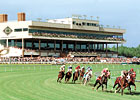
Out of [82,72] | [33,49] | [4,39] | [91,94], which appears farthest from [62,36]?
[91,94]

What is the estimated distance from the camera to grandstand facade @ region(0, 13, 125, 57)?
232ft

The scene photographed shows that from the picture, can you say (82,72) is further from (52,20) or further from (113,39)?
(113,39)

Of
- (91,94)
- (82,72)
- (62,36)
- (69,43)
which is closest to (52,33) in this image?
(62,36)

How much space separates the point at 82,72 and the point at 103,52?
57768 millimetres

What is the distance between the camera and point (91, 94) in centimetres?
1902

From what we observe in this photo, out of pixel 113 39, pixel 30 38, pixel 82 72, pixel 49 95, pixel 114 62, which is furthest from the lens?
pixel 113 39

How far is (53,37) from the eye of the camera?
240 feet

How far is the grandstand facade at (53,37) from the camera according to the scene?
2781 inches

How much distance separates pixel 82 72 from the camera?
26172 mm

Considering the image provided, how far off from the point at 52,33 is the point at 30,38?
6.53 meters

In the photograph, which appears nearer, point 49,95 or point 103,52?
point 49,95

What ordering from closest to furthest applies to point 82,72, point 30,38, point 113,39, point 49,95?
point 49,95, point 82,72, point 30,38, point 113,39

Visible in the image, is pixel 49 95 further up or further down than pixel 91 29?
further down

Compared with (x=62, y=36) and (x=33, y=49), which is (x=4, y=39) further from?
(x=62, y=36)
